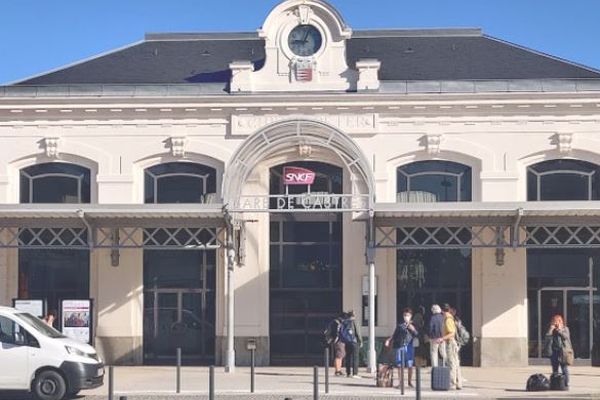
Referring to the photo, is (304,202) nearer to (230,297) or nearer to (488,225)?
(230,297)

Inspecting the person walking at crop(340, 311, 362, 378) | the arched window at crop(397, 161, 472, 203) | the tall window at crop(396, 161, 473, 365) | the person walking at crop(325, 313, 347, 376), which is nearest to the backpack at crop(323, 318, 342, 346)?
the person walking at crop(325, 313, 347, 376)

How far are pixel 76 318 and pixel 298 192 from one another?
6.48 metres

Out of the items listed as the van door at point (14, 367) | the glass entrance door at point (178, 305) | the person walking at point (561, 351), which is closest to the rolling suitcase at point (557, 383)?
the person walking at point (561, 351)

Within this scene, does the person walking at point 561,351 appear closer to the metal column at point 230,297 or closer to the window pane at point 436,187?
the window pane at point 436,187

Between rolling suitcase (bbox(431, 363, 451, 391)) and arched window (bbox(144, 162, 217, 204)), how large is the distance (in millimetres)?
9176

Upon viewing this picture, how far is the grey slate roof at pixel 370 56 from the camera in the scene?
92.7 ft

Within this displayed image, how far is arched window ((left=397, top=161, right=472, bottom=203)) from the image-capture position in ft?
88.8

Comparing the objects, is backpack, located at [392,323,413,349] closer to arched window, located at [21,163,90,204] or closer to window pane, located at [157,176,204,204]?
window pane, located at [157,176,204,204]

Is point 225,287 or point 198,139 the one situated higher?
point 198,139

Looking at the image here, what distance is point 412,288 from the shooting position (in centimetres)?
2705

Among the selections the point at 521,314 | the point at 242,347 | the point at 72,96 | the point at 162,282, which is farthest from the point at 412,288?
the point at 72,96

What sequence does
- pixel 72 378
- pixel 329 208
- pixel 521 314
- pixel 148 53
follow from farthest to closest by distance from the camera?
1. pixel 148 53
2. pixel 521 314
3. pixel 329 208
4. pixel 72 378

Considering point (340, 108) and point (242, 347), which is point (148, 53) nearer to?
point (340, 108)

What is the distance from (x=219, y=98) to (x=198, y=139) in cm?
123
